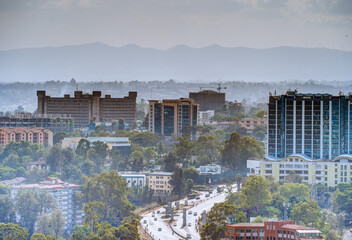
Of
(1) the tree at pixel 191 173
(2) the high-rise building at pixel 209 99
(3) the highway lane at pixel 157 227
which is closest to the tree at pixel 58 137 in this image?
(1) the tree at pixel 191 173

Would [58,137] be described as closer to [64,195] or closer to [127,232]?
[64,195]

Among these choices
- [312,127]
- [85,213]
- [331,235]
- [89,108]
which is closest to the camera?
[331,235]

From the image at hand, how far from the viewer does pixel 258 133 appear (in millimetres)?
32688

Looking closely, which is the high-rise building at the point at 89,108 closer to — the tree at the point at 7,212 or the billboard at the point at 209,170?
the billboard at the point at 209,170

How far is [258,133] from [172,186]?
10.7 meters

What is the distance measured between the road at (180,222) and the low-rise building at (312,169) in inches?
48.2

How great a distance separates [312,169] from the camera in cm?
2136

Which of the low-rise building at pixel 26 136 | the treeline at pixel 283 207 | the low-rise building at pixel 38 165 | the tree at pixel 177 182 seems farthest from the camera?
the low-rise building at pixel 26 136

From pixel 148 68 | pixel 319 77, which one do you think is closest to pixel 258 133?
pixel 319 77

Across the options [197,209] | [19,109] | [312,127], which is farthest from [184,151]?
[19,109]

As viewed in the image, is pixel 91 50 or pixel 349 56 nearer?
pixel 349 56

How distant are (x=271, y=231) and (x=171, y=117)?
19.6 metres

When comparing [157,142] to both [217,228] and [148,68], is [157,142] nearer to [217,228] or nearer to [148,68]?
[217,228]

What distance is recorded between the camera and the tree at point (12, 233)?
662 inches
